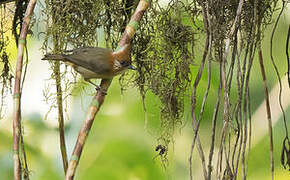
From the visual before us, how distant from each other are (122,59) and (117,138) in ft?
2.47

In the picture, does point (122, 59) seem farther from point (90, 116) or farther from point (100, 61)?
point (90, 116)

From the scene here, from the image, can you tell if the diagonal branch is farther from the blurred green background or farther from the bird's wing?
the blurred green background

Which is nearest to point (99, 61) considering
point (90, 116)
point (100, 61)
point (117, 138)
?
point (100, 61)

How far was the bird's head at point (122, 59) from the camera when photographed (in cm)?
94

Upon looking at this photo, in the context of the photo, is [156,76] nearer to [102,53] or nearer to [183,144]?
[102,53]

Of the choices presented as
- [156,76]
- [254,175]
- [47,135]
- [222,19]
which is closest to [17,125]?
[156,76]

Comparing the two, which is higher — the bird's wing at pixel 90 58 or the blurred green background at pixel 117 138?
the bird's wing at pixel 90 58

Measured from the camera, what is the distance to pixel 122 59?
3.11ft

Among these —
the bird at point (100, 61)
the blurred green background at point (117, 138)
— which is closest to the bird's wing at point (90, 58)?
the bird at point (100, 61)

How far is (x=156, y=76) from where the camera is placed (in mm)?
1121

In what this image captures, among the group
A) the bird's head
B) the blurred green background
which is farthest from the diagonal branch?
the blurred green background

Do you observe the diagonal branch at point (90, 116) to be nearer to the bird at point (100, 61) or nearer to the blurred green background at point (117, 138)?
the bird at point (100, 61)

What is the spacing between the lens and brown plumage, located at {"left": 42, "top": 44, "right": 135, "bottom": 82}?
0.94 metres

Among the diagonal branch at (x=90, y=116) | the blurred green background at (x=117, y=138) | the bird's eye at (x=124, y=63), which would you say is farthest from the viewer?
the blurred green background at (x=117, y=138)
